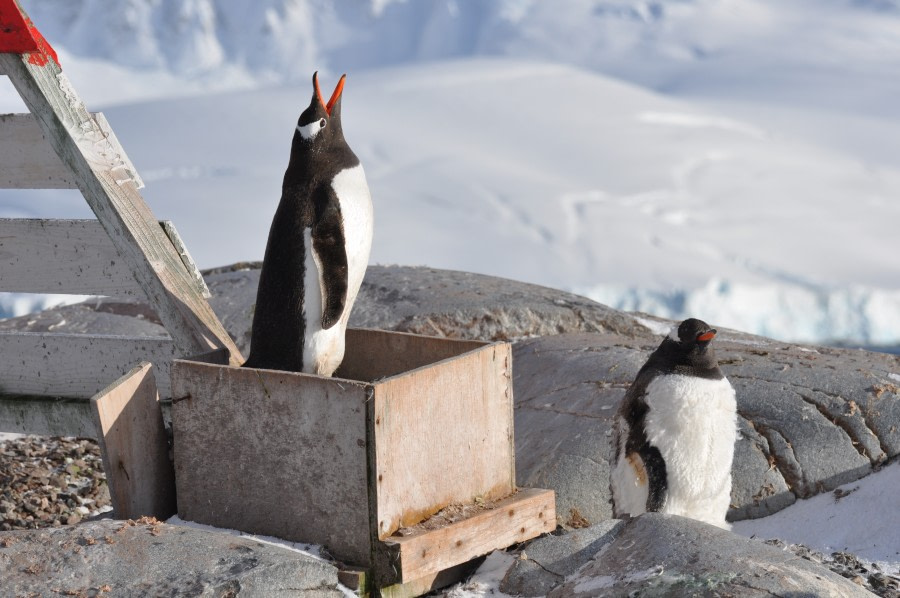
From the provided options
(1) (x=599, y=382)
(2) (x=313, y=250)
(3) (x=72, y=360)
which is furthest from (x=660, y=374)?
(3) (x=72, y=360)

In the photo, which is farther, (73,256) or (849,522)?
(849,522)

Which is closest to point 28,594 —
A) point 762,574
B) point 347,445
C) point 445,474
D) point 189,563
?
point 189,563

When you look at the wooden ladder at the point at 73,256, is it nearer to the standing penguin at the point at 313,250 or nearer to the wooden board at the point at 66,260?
the wooden board at the point at 66,260

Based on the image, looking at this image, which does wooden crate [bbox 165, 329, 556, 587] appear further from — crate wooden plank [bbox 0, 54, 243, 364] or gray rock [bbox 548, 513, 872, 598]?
crate wooden plank [bbox 0, 54, 243, 364]

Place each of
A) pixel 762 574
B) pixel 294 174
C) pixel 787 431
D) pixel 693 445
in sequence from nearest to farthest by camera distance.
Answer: pixel 762 574
pixel 294 174
pixel 693 445
pixel 787 431

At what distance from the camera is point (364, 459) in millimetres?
2777

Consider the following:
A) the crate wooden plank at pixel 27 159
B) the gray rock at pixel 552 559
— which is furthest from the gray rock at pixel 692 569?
the crate wooden plank at pixel 27 159

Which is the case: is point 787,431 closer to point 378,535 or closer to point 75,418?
point 378,535

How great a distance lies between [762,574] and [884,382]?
8.65 feet

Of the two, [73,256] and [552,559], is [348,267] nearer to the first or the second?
[552,559]

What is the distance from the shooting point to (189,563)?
2611 mm

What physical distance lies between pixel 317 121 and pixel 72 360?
1398 mm

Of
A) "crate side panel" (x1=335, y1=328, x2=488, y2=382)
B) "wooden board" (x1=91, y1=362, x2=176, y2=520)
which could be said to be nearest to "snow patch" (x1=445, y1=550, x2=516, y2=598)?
"crate side panel" (x1=335, y1=328, x2=488, y2=382)

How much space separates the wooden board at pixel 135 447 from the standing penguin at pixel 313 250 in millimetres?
353
